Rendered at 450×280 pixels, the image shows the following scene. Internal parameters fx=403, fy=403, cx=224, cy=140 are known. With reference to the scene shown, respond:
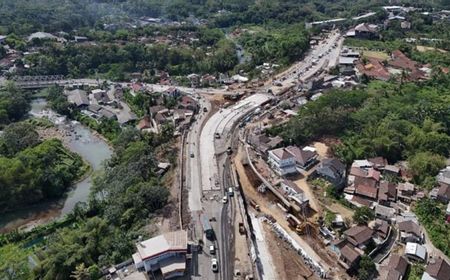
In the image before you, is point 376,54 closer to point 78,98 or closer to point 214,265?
point 78,98

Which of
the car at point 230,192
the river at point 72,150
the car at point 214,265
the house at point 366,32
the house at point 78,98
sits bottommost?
the river at point 72,150

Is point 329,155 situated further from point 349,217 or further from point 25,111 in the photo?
point 25,111

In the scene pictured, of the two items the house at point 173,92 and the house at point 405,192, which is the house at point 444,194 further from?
the house at point 173,92

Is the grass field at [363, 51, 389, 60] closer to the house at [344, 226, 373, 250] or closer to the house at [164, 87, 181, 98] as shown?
the house at [164, 87, 181, 98]

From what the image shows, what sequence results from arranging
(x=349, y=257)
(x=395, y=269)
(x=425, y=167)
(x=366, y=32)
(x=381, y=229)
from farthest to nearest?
(x=366, y=32) < (x=425, y=167) < (x=381, y=229) < (x=349, y=257) < (x=395, y=269)

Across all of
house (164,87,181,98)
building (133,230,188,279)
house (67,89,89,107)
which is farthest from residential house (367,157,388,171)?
house (67,89,89,107)

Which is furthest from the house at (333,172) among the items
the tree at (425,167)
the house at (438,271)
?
the house at (438,271)

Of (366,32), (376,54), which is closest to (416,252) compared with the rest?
(376,54)
